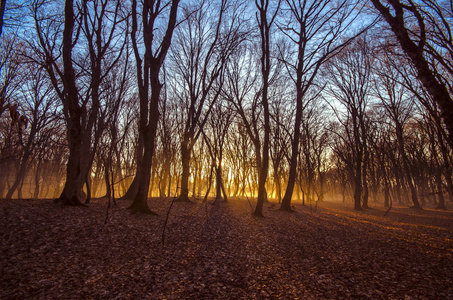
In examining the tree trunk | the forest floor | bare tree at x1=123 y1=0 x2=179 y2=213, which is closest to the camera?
the forest floor

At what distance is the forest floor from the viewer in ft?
12.6

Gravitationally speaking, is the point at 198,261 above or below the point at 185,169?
below

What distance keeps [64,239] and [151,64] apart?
304 inches

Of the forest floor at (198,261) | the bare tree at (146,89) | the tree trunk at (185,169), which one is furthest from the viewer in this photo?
the tree trunk at (185,169)

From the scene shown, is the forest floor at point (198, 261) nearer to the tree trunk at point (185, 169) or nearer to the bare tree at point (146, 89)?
the bare tree at point (146, 89)

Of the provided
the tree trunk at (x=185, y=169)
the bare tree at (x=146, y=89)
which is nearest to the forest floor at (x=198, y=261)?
the bare tree at (x=146, y=89)

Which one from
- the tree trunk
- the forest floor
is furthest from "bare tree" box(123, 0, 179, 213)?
the tree trunk

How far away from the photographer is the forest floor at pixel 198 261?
12.6 ft

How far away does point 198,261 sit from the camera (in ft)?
17.5

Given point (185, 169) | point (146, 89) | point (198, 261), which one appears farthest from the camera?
point (185, 169)

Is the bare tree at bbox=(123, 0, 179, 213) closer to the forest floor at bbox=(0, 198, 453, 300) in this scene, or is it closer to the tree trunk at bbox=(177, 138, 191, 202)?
the forest floor at bbox=(0, 198, 453, 300)

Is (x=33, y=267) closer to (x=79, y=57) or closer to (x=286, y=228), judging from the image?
(x=286, y=228)

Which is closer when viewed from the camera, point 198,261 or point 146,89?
point 198,261

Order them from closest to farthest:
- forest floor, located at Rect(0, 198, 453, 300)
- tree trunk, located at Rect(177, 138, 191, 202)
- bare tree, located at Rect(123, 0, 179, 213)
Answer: forest floor, located at Rect(0, 198, 453, 300) < bare tree, located at Rect(123, 0, 179, 213) < tree trunk, located at Rect(177, 138, 191, 202)
